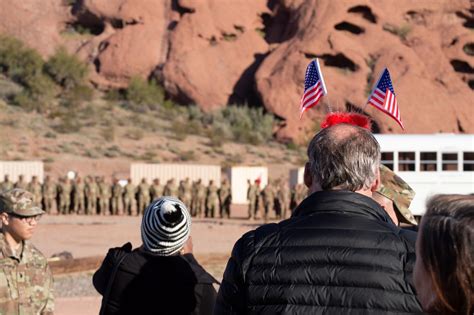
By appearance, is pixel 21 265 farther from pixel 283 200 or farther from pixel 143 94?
pixel 143 94

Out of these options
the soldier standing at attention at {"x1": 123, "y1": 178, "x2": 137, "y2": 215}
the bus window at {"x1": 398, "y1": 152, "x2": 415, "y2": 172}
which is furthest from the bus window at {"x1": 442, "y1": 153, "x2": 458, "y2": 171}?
the soldier standing at attention at {"x1": 123, "y1": 178, "x2": 137, "y2": 215}

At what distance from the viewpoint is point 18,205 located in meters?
6.06

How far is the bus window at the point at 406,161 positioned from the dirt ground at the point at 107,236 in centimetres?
455

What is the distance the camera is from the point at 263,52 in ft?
175

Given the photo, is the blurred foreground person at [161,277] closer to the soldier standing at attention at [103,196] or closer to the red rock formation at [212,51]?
the soldier standing at attention at [103,196]

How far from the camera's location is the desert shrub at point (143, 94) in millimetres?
52875

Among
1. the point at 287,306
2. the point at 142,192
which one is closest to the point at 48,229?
the point at 142,192

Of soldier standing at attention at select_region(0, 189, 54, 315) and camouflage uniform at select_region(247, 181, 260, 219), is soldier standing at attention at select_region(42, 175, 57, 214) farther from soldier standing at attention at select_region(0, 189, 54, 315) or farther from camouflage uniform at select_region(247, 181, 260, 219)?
soldier standing at attention at select_region(0, 189, 54, 315)

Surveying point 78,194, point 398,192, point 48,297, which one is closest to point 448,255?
point 398,192

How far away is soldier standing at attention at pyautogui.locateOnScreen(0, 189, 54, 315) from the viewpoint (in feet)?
19.1

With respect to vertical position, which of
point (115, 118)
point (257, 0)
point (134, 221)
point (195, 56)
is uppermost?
point (257, 0)

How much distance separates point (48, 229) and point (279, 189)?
847cm

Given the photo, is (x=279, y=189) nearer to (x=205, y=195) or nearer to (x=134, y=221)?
(x=205, y=195)

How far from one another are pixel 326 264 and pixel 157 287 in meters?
1.35
